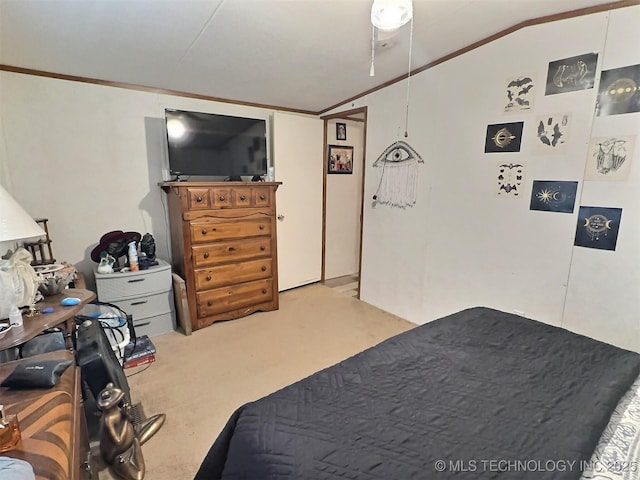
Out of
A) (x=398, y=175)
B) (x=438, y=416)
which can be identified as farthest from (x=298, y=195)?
(x=438, y=416)

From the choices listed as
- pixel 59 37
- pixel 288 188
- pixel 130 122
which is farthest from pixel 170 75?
pixel 288 188

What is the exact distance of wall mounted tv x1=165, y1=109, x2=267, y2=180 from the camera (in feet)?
8.95

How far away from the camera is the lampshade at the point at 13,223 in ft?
3.93

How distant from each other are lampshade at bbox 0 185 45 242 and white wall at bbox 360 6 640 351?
2697 millimetres

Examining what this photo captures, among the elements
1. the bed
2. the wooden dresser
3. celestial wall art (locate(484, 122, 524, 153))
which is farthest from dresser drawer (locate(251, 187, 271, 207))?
the bed

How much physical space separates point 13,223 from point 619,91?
3.11m

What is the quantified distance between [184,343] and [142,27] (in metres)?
2.29

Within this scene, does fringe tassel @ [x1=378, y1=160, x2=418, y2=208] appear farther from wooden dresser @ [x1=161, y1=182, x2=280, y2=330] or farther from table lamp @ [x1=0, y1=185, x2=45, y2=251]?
table lamp @ [x1=0, y1=185, x2=45, y2=251]

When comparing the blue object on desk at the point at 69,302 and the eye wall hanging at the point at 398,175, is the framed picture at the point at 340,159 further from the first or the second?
the blue object on desk at the point at 69,302

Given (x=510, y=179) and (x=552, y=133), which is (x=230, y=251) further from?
(x=552, y=133)

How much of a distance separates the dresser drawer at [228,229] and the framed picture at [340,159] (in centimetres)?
139

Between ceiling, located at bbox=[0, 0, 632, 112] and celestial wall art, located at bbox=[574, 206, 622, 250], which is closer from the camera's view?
ceiling, located at bbox=[0, 0, 632, 112]

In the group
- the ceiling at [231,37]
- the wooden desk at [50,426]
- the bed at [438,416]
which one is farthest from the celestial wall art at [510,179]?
the wooden desk at [50,426]

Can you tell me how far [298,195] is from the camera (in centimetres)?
386
